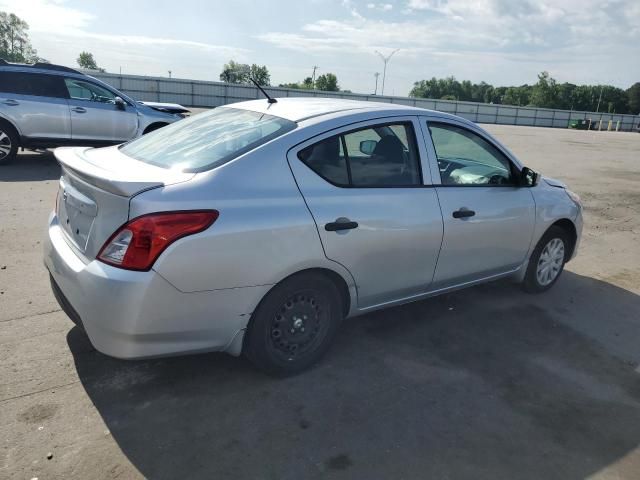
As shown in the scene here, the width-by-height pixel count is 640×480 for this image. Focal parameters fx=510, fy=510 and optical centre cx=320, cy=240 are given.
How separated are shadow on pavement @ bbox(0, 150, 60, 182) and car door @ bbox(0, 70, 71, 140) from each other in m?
0.61

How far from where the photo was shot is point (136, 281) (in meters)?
2.57

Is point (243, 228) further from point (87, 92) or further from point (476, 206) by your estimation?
point (87, 92)

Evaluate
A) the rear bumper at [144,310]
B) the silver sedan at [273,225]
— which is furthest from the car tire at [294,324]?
the rear bumper at [144,310]

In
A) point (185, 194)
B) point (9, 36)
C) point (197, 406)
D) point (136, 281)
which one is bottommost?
point (197, 406)

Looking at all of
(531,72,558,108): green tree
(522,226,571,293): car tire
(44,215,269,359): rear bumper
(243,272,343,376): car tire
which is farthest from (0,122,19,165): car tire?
(531,72,558,108): green tree

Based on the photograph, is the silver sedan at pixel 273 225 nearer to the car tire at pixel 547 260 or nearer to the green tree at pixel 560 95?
the car tire at pixel 547 260

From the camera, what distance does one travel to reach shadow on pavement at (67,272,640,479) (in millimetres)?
2578

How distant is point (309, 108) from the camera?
3578mm

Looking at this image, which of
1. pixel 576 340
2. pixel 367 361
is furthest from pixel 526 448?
pixel 576 340

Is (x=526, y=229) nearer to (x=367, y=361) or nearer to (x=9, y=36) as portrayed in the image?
(x=367, y=361)

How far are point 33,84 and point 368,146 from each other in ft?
28.0

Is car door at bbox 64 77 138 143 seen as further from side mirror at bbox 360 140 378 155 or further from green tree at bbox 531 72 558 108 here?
green tree at bbox 531 72 558 108

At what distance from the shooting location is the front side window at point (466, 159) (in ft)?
12.7

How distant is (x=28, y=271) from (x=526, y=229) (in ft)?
14.7
